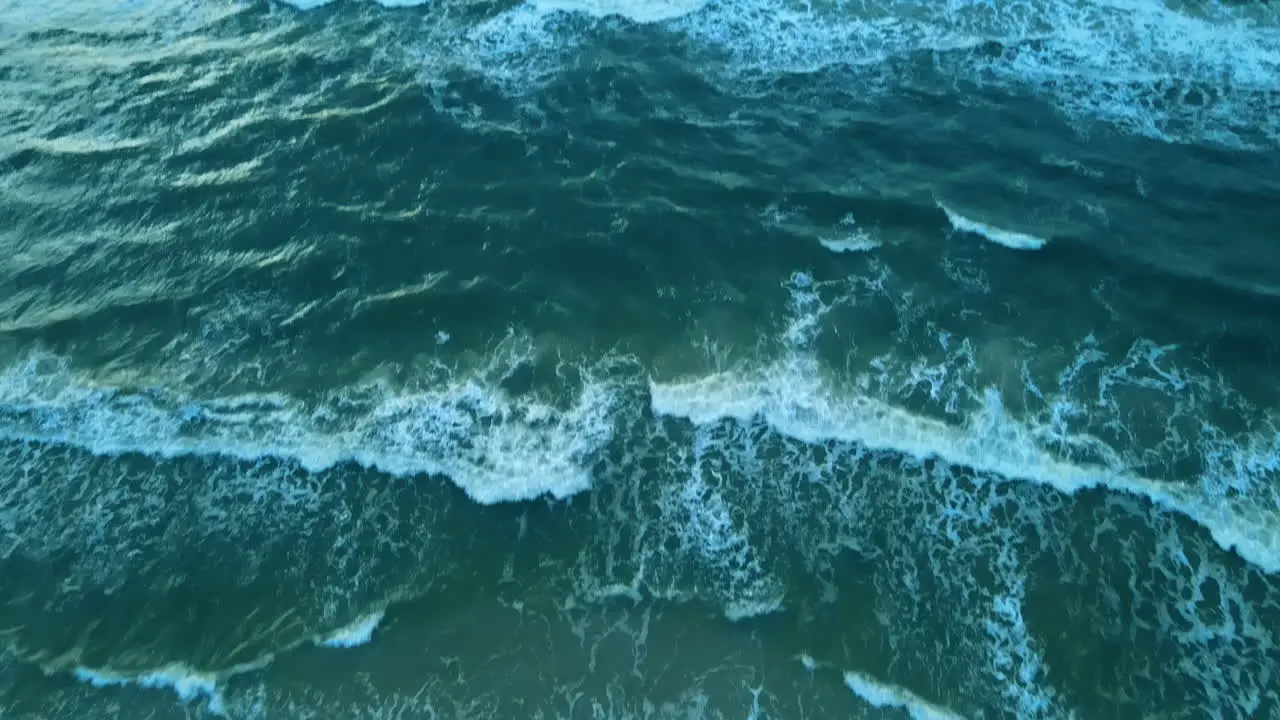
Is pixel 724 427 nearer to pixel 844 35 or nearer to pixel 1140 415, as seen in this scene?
pixel 1140 415

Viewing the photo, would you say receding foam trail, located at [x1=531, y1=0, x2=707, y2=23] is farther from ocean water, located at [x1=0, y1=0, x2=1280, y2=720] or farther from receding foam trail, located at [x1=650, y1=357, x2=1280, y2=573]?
receding foam trail, located at [x1=650, y1=357, x2=1280, y2=573]

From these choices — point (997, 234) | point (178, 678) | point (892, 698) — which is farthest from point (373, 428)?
point (997, 234)

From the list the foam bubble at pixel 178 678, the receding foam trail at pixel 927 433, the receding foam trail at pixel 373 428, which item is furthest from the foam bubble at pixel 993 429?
the foam bubble at pixel 178 678

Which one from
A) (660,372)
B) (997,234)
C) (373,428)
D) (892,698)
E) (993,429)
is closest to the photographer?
(892,698)

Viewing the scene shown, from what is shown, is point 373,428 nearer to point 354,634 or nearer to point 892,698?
point 354,634

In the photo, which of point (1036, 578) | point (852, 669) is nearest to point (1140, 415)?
point (1036, 578)

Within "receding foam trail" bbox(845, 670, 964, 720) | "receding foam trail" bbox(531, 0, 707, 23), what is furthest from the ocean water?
"receding foam trail" bbox(531, 0, 707, 23)
